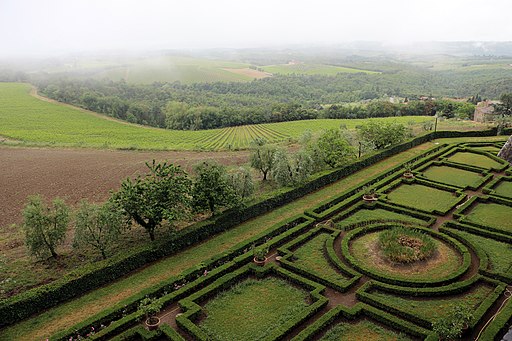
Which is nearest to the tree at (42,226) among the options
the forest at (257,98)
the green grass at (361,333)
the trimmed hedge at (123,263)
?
the trimmed hedge at (123,263)

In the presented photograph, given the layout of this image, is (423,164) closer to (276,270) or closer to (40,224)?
(276,270)

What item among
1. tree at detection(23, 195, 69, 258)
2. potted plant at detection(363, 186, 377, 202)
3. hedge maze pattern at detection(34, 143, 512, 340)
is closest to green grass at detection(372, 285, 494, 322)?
hedge maze pattern at detection(34, 143, 512, 340)

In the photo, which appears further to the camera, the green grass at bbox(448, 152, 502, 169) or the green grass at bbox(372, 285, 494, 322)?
the green grass at bbox(448, 152, 502, 169)

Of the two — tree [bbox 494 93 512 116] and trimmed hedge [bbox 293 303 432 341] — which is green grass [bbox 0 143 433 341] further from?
tree [bbox 494 93 512 116]

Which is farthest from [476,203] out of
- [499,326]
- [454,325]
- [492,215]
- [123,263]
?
[123,263]

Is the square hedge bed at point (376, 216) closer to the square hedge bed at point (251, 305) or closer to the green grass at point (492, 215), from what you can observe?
the green grass at point (492, 215)

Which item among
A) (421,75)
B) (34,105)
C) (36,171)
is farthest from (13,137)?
(421,75)
